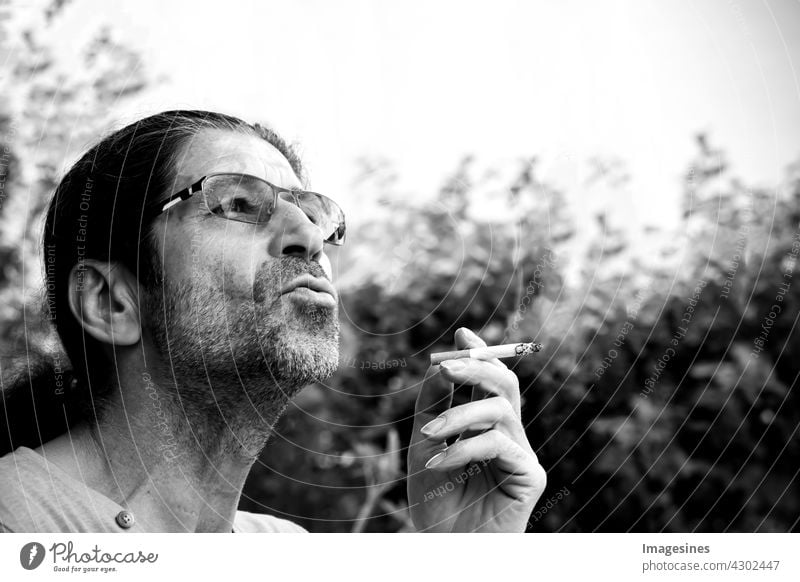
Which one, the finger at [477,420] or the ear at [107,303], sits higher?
the ear at [107,303]

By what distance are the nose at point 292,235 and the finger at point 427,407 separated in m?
0.26

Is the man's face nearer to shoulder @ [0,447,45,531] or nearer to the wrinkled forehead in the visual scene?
the wrinkled forehead

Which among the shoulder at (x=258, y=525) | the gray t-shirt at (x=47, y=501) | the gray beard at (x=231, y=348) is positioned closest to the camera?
the gray t-shirt at (x=47, y=501)

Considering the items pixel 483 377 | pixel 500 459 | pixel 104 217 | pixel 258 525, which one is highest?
pixel 104 217

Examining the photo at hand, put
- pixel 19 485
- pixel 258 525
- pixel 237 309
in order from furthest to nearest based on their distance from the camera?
pixel 258 525 → pixel 237 309 → pixel 19 485

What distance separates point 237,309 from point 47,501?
37 cm

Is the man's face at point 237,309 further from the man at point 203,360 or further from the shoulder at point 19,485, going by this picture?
the shoulder at point 19,485

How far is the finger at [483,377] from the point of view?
118 cm

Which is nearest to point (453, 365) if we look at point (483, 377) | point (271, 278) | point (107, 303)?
point (483, 377)

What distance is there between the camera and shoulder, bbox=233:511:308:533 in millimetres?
1403

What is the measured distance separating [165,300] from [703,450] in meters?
1.09

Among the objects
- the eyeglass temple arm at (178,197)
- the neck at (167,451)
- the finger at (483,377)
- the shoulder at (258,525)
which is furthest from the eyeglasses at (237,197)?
the shoulder at (258,525)

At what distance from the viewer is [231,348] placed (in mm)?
1272

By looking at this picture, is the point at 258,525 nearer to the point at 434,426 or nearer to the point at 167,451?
the point at 167,451
